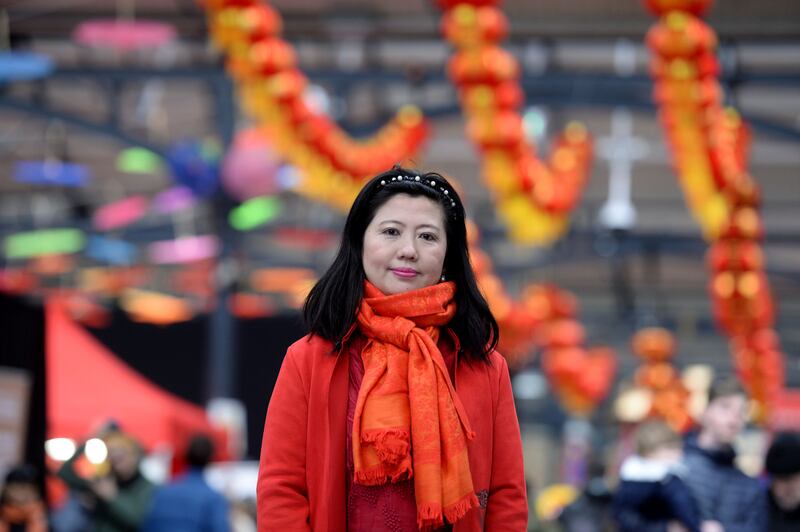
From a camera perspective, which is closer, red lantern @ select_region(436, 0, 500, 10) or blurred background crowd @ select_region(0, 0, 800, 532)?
blurred background crowd @ select_region(0, 0, 800, 532)

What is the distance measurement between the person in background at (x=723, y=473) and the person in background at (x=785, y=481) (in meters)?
0.30

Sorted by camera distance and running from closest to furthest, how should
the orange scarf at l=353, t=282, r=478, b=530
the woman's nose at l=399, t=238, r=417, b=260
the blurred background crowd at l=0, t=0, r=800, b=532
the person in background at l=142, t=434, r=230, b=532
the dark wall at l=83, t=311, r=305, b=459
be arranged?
the orange scarf at l=353, t=282, r=478, b=530
the woman's nose at l=399, t=238, r=417, b=260
the person in background at l=142, t=434, r=230, b=532
the blurred background crowd at l=0, t=0, r=800, b=532
the dark wall at l=83, t=311, r=305, b=459

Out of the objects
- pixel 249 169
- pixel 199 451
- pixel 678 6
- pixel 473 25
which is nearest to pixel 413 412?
pixel 199 451

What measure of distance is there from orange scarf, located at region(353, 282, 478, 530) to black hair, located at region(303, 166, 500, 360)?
0.20 feet

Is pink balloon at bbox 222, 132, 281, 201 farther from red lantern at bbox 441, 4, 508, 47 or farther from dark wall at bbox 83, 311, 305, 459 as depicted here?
dark wall at bbox 83, 311, 305, 459

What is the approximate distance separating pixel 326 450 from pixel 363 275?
36 cm

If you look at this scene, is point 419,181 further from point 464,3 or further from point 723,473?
point 464,3

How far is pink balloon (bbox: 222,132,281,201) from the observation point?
638 inches

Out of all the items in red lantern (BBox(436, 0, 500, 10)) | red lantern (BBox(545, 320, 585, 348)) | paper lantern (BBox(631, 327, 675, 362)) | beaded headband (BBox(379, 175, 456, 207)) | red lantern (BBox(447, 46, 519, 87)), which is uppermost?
red lantern (BBox(436, 0, 500, 10))

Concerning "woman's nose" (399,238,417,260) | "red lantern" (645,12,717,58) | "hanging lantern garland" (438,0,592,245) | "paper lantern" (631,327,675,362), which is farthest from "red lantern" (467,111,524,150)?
"paper lantern" (631,327,675,362)

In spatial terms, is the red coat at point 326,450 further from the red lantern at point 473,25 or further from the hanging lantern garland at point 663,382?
the hanging lantern garland at point 663,382

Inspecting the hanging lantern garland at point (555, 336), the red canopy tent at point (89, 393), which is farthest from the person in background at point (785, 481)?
the hanging lantern garland at point (555, 336)

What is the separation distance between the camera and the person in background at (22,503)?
833 cm

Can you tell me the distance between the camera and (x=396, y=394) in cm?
321
